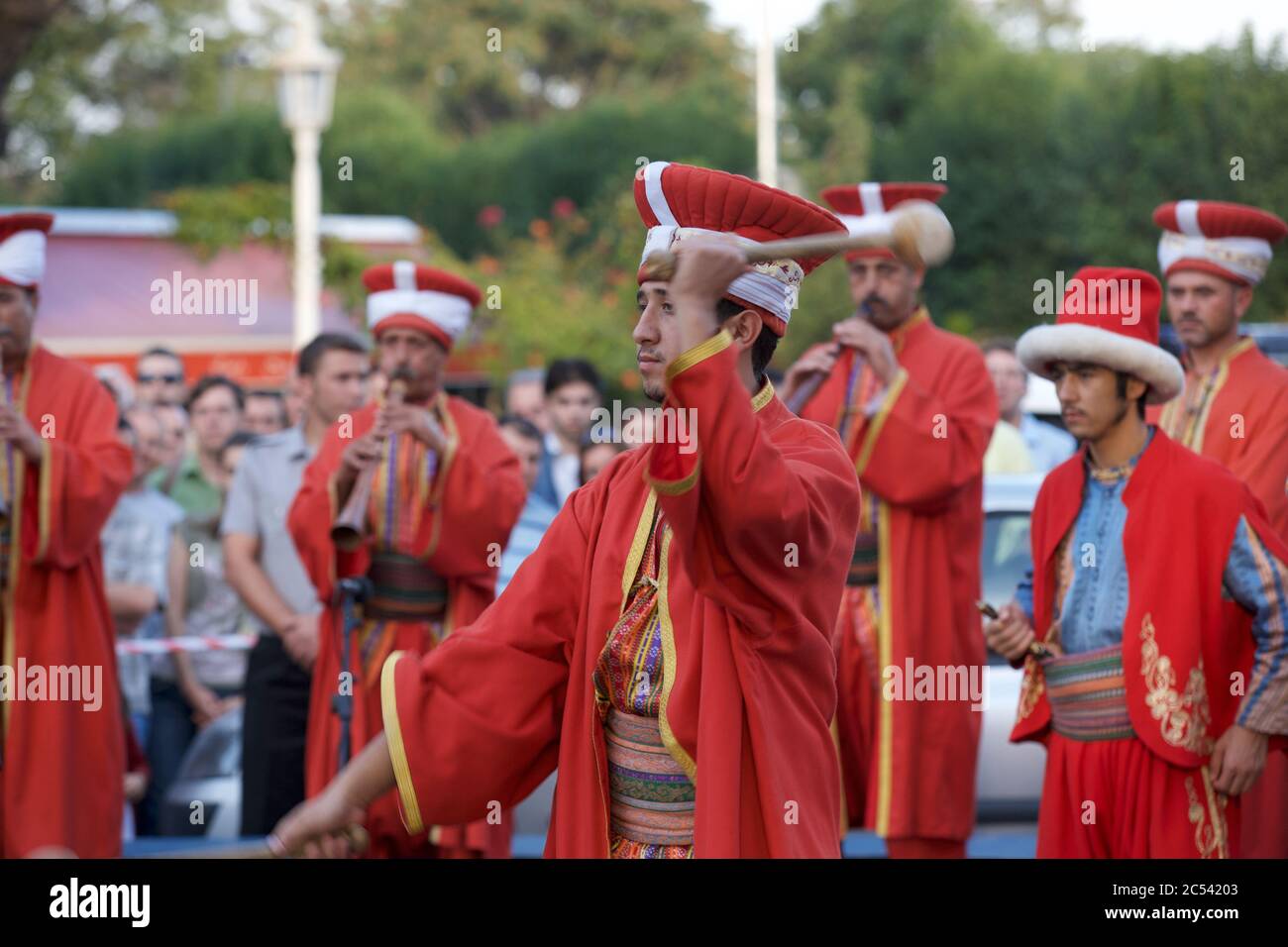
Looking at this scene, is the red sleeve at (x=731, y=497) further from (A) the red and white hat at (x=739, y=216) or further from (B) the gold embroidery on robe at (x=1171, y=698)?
(B) the gold embroidery on robe at (x=1171, y=698)

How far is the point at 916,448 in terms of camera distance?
652cm

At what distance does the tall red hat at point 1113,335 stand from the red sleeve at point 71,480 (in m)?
3.08

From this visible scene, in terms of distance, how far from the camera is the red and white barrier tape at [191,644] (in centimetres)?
827

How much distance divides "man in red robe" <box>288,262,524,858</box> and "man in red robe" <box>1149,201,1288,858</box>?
233 cm

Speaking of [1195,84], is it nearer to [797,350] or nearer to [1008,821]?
[797,350]

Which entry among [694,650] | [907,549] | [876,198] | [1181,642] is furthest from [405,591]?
[694,650]

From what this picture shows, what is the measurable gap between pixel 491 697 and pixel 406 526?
9.50 feet

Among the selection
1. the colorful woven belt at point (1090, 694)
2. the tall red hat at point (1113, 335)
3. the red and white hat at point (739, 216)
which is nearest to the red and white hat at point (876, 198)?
the tall red hat at point (1113, 335)

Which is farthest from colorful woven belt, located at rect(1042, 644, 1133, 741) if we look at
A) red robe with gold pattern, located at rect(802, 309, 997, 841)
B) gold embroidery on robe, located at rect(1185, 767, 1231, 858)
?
red robe with gold pattern, located at rect(802, 309, 997, 841)

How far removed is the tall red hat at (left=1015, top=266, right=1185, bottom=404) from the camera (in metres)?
5.23

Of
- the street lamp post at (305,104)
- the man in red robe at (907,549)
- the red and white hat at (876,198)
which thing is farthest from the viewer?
the street lamp post at (305,104)

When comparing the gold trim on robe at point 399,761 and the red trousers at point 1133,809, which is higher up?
the gold trim on robe at point 399,761

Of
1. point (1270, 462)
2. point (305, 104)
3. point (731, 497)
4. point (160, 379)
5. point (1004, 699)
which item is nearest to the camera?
point (731, 497)

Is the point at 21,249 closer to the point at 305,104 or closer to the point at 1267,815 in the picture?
the point at 1267,815
